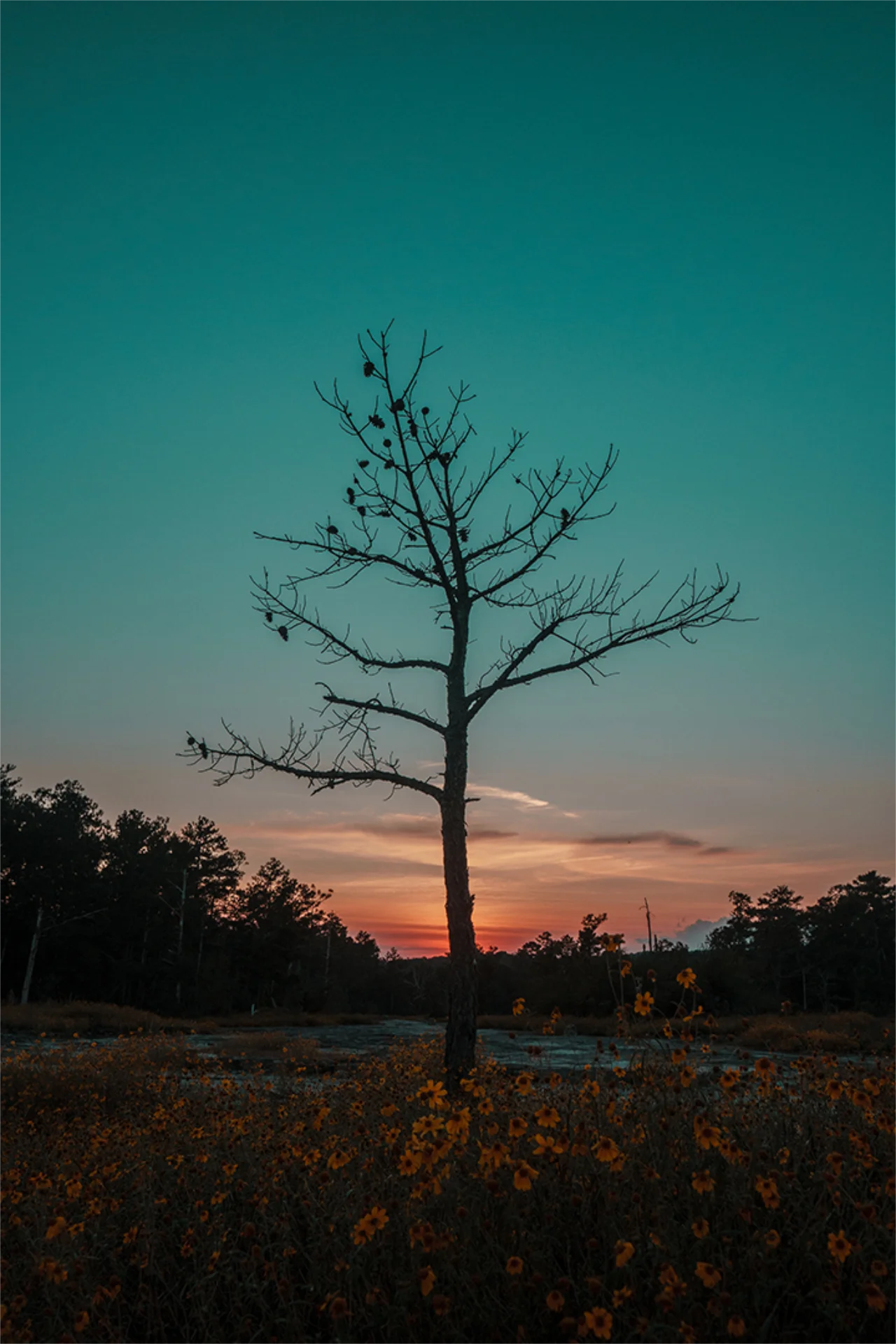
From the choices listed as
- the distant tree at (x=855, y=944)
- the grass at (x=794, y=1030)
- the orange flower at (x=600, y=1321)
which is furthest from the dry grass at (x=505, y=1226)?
the distant tree at (x=855, y=944)

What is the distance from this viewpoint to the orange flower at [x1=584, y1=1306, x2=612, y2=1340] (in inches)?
73.7

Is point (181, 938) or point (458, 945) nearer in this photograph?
point (458, 945)

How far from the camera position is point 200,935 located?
145ft

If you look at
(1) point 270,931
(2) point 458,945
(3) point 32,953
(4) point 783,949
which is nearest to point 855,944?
(4) point 783,949

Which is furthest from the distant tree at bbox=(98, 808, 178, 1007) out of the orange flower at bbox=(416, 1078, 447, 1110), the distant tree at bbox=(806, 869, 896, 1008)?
the orange flower at bbox=(416, 1078, 447, 1110)

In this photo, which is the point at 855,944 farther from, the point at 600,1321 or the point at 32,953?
the point at 600,1321

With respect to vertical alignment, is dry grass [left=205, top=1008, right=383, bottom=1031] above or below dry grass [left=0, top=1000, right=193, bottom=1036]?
below

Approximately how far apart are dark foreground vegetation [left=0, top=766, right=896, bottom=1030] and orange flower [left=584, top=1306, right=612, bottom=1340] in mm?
→ 32006

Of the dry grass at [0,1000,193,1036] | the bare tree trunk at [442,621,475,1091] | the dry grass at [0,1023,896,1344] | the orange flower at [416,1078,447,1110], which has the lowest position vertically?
the dry grass at [0,1000,193,1036]

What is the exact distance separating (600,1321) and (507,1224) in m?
0.95

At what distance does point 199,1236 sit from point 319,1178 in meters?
0.55

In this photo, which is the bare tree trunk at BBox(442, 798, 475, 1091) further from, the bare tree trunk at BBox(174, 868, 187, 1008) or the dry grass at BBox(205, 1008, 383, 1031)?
the bare tree trunk at BBox(174, 868, 187, 1008)

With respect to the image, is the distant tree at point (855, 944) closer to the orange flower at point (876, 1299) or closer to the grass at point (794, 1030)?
the grass at point (794, 1030)

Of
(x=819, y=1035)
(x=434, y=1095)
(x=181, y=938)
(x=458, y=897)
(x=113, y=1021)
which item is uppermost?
(x=181, y=938)
